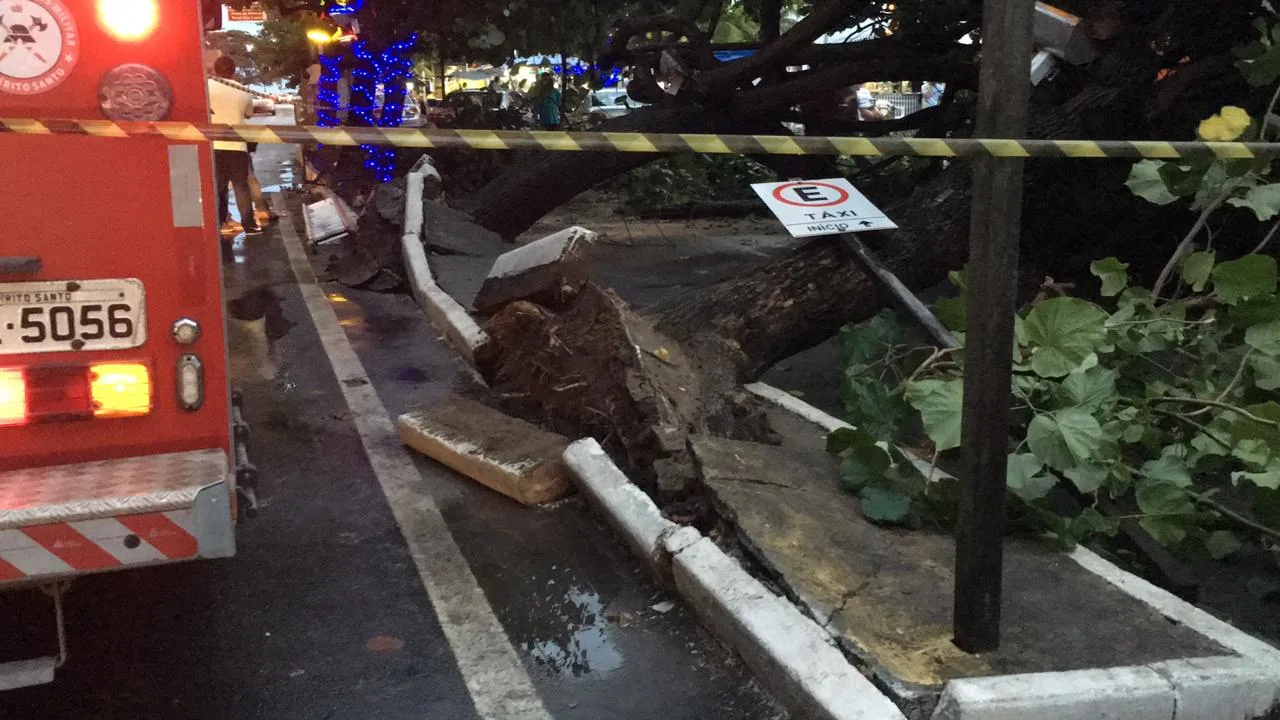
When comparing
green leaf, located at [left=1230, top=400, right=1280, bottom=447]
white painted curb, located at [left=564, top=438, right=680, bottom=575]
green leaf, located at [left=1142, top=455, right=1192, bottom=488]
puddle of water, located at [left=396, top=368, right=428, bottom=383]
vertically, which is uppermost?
green leaf, located at [left=1230, top=400, right=1280, bottom=447]

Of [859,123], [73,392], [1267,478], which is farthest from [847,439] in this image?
[859,123]

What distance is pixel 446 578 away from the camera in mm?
4230

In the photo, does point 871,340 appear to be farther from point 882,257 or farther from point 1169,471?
point 1169,471

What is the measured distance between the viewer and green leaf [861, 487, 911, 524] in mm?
4184

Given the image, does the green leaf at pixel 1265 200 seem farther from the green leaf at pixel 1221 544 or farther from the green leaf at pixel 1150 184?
the green leaf at pixel 1221 544

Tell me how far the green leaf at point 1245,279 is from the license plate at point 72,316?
406 cm

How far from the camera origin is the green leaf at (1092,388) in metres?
3.88

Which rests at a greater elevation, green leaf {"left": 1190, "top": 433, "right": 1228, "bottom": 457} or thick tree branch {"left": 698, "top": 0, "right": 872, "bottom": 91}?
thick tree branch {"left": 698, "top": 0, "right": 872, "bottom": 91}

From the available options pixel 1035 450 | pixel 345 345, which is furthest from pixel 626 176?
pixel 1035 450

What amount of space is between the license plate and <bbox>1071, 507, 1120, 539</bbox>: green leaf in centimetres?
338

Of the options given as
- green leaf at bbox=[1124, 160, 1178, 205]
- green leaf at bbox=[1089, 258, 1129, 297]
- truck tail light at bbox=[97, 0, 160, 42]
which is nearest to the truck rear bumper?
truck tail light at bbox=[97, 0, 160, 42]

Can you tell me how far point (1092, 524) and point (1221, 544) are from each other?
45 cm

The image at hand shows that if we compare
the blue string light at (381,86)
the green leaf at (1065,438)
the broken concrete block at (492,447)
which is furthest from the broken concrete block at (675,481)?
the blue string light at (381,86)

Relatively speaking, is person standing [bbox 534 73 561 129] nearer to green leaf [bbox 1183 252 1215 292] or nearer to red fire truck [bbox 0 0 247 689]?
green leaf [bbox 1183 252 1215 292]
